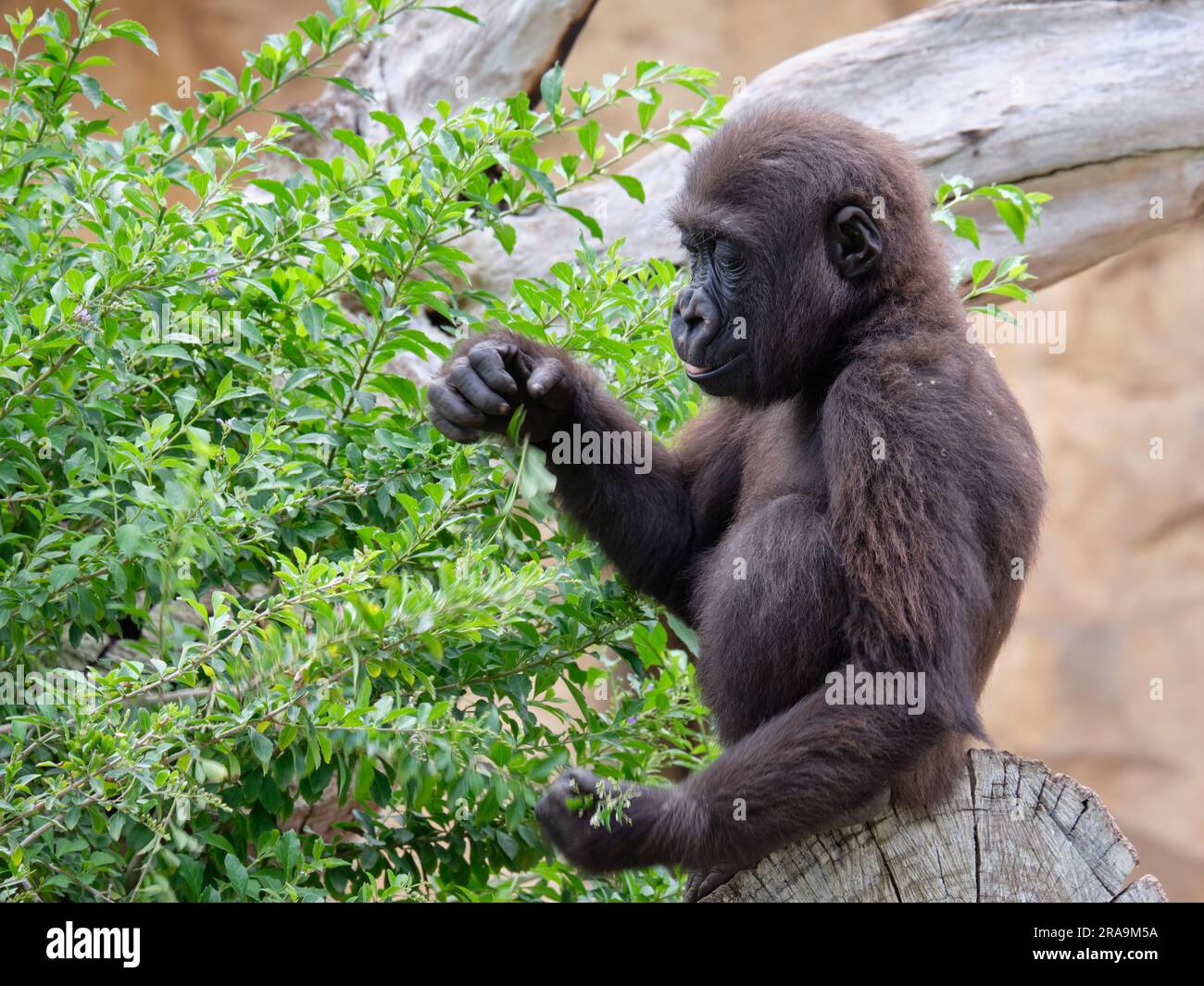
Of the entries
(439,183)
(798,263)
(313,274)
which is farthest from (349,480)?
(798,263)

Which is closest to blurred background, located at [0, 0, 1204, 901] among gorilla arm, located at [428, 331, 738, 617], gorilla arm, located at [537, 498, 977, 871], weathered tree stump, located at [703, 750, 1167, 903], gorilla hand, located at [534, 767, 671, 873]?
gorilla arm, located at [428, 331, 738, 617]

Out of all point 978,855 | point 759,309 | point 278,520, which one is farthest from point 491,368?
point 978,855

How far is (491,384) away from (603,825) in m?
1.27

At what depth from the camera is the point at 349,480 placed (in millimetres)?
3775

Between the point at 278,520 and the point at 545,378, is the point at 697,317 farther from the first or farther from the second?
the point at 278,520

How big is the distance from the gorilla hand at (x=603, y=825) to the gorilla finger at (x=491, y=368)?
A: 3.69 ft

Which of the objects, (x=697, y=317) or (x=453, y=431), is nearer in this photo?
(x=453, y=431)

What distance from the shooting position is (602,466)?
13.9 ft

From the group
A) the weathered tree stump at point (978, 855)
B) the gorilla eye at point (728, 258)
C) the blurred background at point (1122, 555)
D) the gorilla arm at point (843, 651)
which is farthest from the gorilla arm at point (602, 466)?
the blurred background at point (1122, 555)

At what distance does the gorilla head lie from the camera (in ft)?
13.0

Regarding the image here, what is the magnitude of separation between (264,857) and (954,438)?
2.16 m

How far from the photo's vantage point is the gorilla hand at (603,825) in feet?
11.0

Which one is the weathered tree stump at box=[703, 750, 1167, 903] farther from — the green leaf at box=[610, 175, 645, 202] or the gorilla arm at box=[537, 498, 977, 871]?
the green leaf at box=[610, 175, 645, 202]
